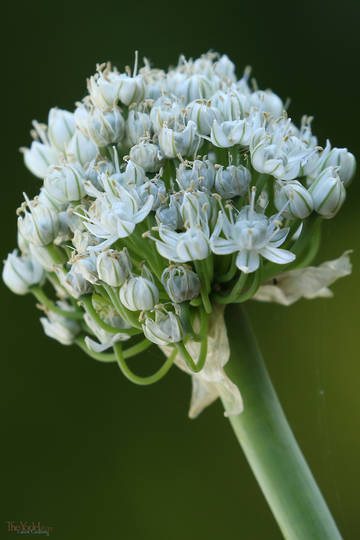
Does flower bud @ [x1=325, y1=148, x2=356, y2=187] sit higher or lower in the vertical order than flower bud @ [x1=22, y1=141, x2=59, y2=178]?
lower

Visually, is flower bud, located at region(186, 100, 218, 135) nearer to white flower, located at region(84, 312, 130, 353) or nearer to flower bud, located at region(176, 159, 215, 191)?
flower bud, located at region(176, 159, 215, 191)

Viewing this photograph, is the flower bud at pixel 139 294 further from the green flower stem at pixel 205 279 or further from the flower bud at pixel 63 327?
the flower bud at pixel 63 327

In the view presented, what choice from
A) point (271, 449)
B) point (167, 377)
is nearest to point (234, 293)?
point (271, 449)

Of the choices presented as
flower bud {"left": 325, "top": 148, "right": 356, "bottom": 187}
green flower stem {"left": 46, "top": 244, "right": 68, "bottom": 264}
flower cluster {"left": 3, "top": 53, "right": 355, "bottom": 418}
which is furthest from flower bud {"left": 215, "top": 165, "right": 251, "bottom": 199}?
green flower stem {"left": 46, "top": 244, "right": 68, "bottom": 264}

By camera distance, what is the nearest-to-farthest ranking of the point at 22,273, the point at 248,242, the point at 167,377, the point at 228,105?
1. the point at 248,242
2. the point at 228,105
3. the point at 22,273
4. the point at 167,377

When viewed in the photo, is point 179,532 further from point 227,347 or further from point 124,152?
point 124,152

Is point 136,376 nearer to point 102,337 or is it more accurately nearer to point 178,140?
point 102,337

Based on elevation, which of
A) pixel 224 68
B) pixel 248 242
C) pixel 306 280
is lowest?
pixel 306 280

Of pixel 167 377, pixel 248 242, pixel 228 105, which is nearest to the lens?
pixel 248 242
